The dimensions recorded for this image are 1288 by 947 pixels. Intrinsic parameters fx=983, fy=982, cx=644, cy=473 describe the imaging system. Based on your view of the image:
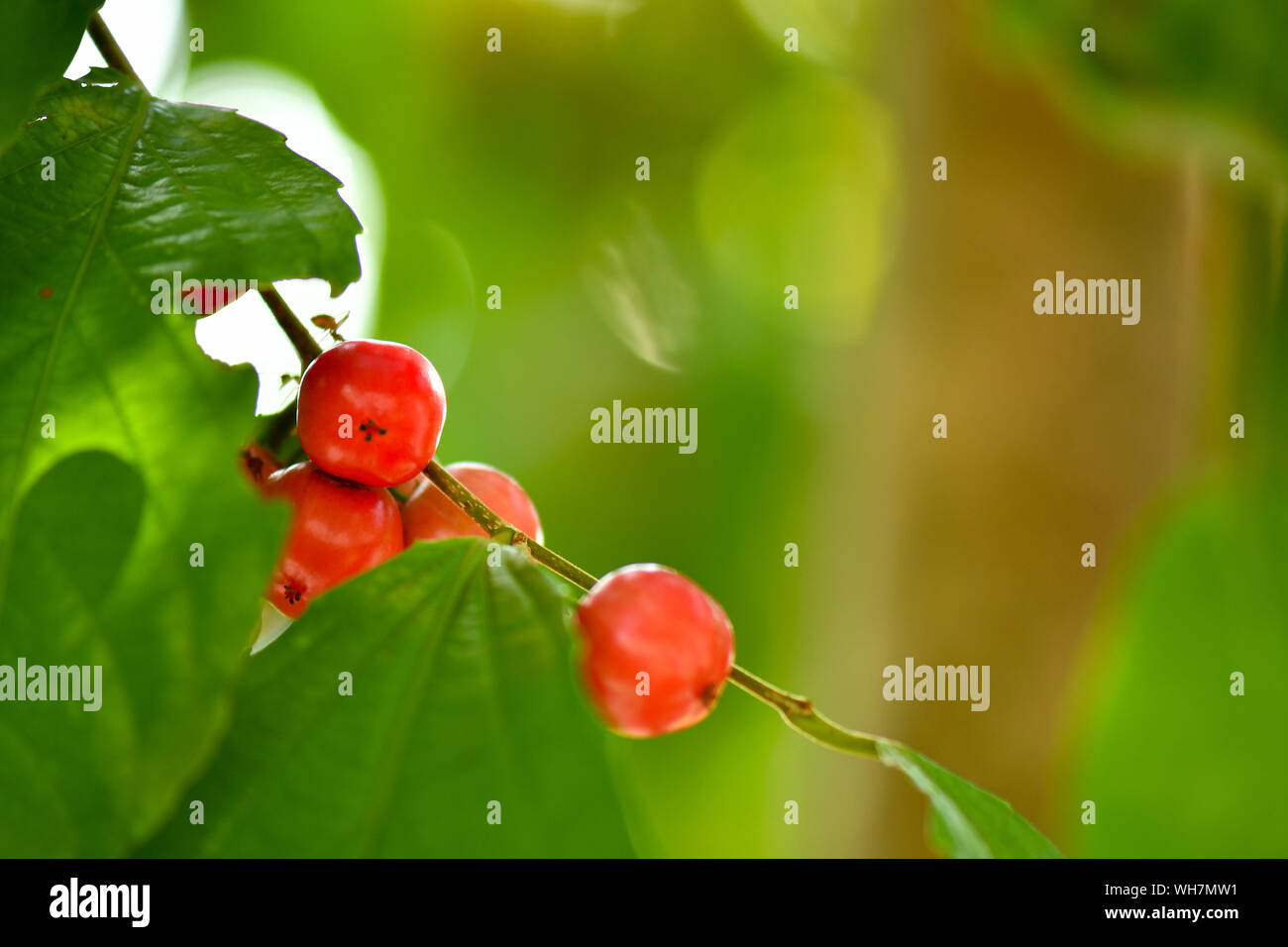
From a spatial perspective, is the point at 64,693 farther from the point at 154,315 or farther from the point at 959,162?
the point at 959,162

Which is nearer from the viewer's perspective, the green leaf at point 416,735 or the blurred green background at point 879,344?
the green leaf at point 416,735

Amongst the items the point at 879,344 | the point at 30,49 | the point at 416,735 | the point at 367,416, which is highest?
the point at 879,344

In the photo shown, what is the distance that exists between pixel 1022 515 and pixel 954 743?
29cm

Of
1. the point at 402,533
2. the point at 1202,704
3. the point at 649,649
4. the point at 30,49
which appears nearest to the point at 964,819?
the point at 649,649

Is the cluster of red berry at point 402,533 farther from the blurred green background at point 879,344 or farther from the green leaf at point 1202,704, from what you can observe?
the green leaf at point 1202,704

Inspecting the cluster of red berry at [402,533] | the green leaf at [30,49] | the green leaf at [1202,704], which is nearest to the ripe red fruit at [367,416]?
the cluster of red berry at [402,533]

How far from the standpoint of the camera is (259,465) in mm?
361

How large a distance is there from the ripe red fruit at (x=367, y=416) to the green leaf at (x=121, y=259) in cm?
4

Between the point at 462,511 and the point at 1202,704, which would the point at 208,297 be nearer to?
the point at 462,511

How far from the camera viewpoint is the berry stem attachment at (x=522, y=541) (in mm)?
319

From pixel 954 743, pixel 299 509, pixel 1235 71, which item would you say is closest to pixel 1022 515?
pixel 954 743

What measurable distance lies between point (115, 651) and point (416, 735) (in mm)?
87

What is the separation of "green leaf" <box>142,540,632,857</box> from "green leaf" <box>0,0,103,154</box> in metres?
0.18

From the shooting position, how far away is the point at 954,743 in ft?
3.94
